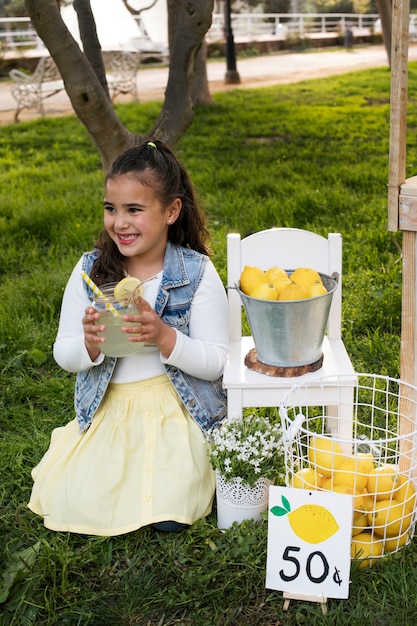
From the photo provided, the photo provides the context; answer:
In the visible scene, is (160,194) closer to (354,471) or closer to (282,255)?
(282,255)

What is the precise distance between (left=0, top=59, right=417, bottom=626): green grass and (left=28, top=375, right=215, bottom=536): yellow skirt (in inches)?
2.4

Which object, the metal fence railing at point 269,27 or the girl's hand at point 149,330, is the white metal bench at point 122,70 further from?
the metal fence railing at point 269,27

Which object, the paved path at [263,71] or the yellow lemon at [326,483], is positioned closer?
the yellow lemon at [326,483]

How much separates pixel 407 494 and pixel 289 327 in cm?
53

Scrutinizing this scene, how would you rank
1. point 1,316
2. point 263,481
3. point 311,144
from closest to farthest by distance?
point 263,481 < point 1,316 < point 311,144

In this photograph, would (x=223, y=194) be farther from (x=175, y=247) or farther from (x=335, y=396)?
(x=335, y=396)

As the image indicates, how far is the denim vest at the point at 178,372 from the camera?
220 centimetres

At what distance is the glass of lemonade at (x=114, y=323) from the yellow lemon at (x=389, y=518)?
2.42 feet

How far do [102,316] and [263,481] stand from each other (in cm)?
62

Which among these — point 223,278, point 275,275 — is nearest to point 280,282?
point 275,275

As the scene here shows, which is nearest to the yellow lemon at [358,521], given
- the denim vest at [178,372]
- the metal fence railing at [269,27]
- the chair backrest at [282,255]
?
the denim vest at [178,372]

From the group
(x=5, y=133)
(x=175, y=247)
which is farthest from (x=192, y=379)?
(x=5, y=133)

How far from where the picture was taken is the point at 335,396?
2039 mm

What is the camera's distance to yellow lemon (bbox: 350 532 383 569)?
190 cm
